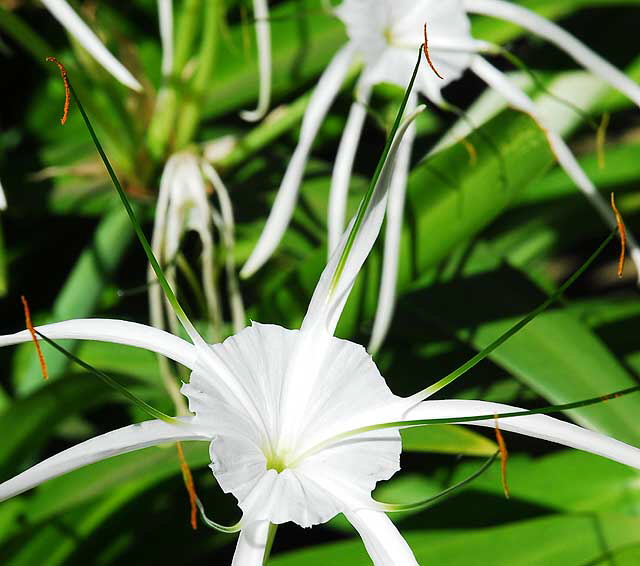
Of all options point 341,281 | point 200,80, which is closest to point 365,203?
point 341,281

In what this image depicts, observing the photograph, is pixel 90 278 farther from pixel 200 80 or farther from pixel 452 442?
pixel 452 442

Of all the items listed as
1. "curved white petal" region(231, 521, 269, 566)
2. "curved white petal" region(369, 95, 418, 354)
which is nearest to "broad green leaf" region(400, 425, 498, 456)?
"curved white petal" region(369, 95, 418, 354)

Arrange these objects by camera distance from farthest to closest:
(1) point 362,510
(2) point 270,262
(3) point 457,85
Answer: (3) point 457,85, (2) point 270,262, (1) point 362,510

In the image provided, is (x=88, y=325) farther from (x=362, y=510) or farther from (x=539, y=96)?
(x=539, y=96)

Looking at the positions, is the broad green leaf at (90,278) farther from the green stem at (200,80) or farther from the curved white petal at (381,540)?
the curved white petal at (381,540)

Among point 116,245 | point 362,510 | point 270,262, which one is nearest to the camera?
point 362,510

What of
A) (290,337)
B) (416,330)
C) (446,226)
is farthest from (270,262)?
(290,337)
